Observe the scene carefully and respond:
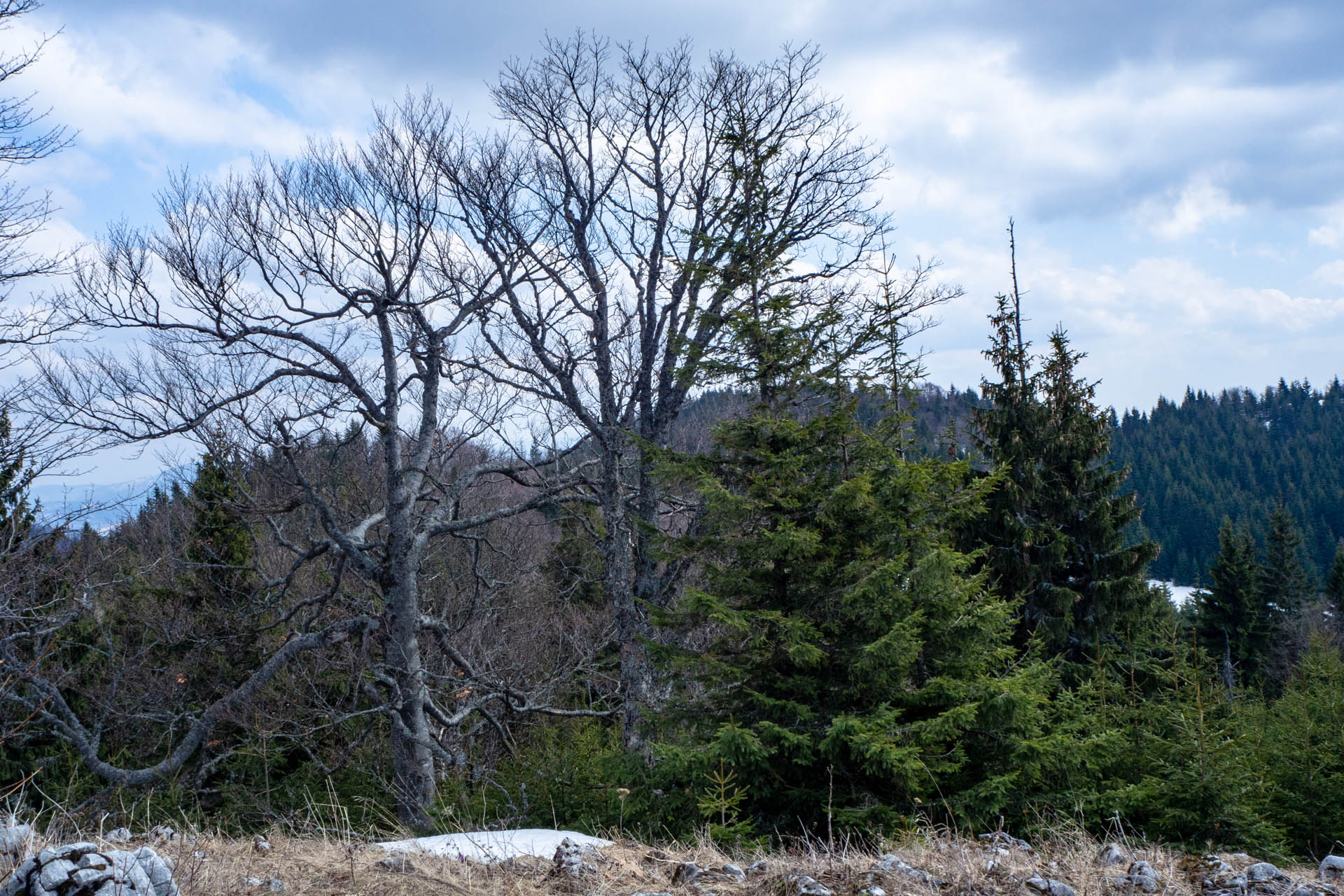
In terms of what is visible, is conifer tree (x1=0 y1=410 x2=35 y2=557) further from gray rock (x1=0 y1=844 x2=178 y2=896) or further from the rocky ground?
gray rock (x1=0 y1=844 x2=178 y2=896)

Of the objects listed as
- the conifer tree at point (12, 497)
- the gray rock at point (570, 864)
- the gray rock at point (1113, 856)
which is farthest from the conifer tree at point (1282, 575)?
the conifer tree at point (12, 497)

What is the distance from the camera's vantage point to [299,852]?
14.4ft

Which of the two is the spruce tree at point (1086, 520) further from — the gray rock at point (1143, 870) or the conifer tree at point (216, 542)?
the conifer tree at point (216, 542)

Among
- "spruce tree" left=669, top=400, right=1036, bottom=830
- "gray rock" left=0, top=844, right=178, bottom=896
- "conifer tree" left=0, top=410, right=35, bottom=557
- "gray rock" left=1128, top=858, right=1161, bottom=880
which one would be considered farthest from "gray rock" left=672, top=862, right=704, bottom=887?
"conifer tree" left=0, top=410, right=35, bottom=557

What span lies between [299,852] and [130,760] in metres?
13.3

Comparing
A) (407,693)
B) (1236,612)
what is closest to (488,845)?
(407,693)

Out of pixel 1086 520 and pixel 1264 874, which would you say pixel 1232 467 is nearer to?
pixel 1086 520

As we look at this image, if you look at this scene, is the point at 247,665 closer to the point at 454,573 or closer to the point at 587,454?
the point at 454,573

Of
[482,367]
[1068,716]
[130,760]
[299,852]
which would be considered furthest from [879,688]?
[130,760]

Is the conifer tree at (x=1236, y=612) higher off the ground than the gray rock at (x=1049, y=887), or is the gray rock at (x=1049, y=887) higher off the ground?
the gray rock at (x=1049, y=887)

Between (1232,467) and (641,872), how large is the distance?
108583 millimetres

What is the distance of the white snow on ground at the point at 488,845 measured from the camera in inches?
166

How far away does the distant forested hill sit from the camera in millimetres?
75500

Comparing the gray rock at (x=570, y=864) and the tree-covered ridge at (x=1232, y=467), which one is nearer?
the gray rock at (x=570, y=864)
